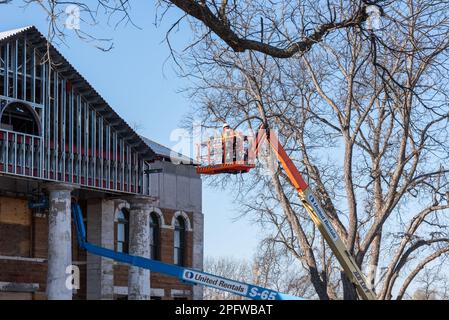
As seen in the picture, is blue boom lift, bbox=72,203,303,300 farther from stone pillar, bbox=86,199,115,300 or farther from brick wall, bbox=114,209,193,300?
brick wall, bbox=114,209,193,300

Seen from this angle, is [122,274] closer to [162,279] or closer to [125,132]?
[162,279]

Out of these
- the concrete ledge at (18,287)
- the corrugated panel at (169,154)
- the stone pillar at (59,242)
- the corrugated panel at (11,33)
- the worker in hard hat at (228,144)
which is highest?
the corrugated panel at (11,33)

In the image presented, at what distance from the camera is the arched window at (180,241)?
40.6m

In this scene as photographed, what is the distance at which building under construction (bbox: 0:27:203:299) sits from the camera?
3219cm

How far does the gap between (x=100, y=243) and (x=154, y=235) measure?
3.40 m

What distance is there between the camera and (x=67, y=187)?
32.9 metres

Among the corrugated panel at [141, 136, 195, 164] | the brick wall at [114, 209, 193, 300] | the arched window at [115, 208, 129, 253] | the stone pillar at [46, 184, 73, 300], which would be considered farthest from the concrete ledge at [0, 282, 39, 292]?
the corrugated panel at [141, 136, 195, 164]

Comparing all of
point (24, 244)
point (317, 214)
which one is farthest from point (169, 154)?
point (317, 214)

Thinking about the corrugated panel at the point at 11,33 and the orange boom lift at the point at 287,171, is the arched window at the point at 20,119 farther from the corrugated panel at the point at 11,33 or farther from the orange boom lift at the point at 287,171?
the orange boom lift at the point at 287,171

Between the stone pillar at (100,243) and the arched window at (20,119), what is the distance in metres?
4.81

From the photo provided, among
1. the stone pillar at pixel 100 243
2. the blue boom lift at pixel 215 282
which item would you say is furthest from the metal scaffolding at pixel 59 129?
the blue boom lift at pixel 215 282

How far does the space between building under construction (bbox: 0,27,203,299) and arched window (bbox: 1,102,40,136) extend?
45mm
